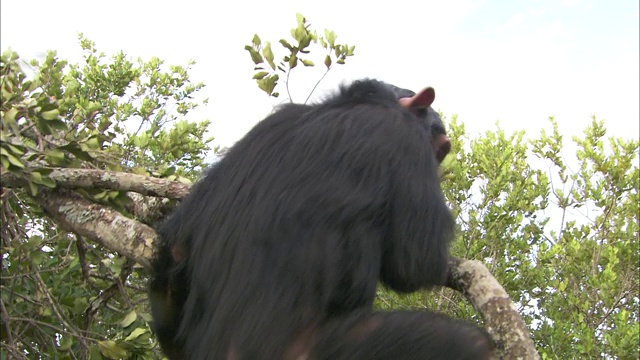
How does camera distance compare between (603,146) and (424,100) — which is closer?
(424,100)

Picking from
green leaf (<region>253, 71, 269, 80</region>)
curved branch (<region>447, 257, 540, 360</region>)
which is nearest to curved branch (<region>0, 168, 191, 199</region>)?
green leaf (<region>253, 71, 269, 80</region>)

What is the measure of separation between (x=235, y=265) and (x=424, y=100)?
1.11 metres

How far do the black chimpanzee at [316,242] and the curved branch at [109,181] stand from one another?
8 centimetres

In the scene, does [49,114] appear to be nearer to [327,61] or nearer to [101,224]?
[101,224]

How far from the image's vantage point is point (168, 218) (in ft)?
8.45

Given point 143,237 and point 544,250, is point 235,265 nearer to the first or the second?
point 143,237

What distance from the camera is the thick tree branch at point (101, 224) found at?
2.39m

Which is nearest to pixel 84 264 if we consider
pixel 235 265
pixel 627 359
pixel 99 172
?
pixel 99 172

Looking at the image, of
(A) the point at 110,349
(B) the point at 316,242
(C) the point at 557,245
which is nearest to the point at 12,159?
(A) the point at 110,349

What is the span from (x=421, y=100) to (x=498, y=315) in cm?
105

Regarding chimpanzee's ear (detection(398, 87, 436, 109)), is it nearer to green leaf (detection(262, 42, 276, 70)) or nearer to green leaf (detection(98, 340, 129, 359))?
green leaf (detection(262, 42, 276, 70))

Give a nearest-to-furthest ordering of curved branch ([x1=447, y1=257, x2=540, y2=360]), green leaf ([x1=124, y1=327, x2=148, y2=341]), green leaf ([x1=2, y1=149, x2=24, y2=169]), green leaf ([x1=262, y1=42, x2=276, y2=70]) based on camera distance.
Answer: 1. curved branch ([x1=447, y1=257, x2=540, y2=360])
2. green leaf ([x1=2, y1=149, x2=24, y2=169])
3. green leaf ([x1=124, y1=327, x2=148, y2=341])
4. green leaf ([x1=262, y1=42, x2=276, y2=70])

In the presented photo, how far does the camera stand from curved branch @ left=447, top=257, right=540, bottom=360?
6.23 ft

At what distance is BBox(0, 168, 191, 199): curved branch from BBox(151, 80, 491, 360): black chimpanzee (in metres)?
0.08
